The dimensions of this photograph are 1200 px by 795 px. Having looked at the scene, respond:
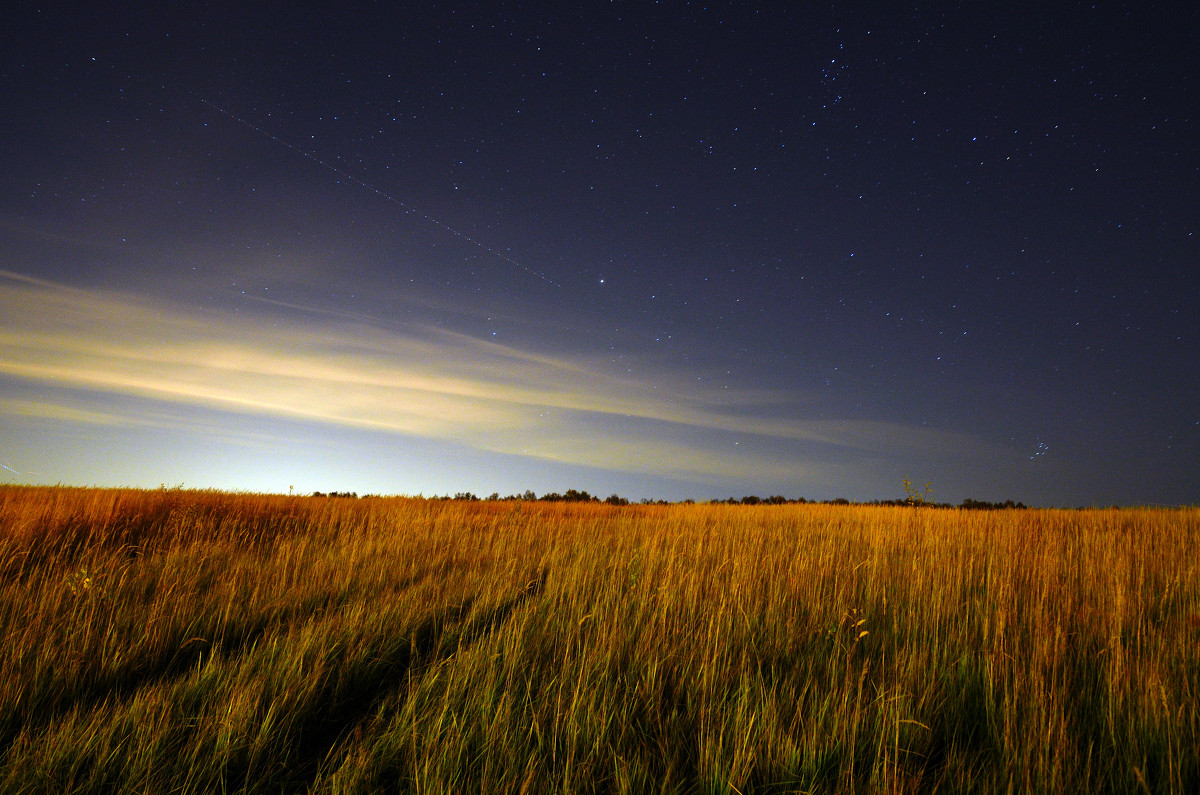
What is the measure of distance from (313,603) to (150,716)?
89.5 inches

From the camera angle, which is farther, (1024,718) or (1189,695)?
(1189,695)

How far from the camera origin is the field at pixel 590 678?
215 centimetres

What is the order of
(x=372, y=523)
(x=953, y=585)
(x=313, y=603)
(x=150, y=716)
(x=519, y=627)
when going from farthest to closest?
1. (x=372, y=523)
2. (x=953, y=585)
3. (x=313, y=603)
4. (x=519, y=627)
5. (x=150, y=716)

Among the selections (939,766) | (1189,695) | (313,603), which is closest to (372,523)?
(313,603)

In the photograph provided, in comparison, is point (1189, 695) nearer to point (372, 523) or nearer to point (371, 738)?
point (371, 738)

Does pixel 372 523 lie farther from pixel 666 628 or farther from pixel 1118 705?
pixel 1118 705

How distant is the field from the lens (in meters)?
2.15

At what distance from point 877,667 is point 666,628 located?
4.17 ft

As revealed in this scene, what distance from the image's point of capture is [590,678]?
114 inches

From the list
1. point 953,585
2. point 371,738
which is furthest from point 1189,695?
point 371,738

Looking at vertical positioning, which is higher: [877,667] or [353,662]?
[877,667]

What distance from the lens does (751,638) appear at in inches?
140

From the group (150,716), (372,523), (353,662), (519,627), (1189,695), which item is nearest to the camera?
(150,716)

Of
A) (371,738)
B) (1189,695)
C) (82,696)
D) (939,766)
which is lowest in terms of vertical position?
(82,696)
